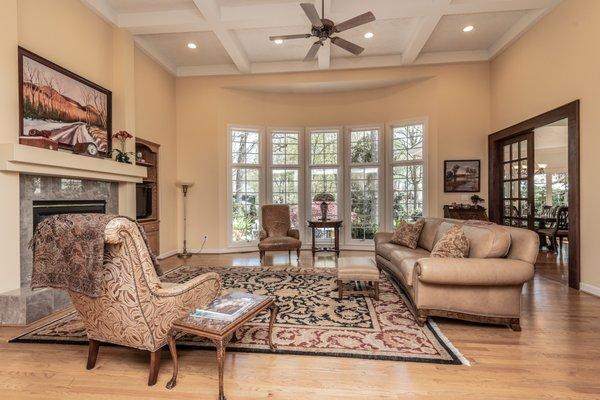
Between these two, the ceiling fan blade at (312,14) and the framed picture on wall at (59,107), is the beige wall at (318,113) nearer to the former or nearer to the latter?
the framed picture on wall at (59,107)

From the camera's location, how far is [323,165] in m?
6.64

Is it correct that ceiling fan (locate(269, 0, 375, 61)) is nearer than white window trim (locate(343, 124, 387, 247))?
Yes

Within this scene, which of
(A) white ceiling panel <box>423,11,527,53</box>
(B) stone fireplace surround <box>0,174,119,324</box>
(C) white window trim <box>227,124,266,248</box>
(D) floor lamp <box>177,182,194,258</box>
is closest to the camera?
(B) stone fireplace surround <box>0,174,119,324</box>

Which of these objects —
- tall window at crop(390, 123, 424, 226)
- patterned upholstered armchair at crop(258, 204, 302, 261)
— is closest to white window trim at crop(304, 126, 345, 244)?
patterned upholstered armchair at crop(258, 204, 302, 261)

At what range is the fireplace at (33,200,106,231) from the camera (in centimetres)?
324

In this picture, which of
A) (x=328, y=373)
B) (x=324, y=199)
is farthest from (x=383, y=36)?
(x=328, y=373)

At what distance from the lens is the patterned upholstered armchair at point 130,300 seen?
5.60 ft

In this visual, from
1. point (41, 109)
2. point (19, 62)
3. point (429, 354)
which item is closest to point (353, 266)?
point (429, 354)

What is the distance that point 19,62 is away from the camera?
3064mm

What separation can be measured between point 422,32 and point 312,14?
2.23 metres

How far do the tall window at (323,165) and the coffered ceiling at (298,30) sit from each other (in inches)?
56.4

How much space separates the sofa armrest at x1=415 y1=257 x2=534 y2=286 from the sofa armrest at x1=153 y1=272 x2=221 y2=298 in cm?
171

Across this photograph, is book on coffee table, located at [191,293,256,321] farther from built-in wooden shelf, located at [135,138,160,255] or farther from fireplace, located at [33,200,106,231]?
built-in wooden shelf, located at [135,138,160,255]

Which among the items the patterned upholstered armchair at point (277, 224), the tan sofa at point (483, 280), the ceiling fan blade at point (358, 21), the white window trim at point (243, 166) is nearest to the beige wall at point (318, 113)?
the white window trim at point (243, 166)
